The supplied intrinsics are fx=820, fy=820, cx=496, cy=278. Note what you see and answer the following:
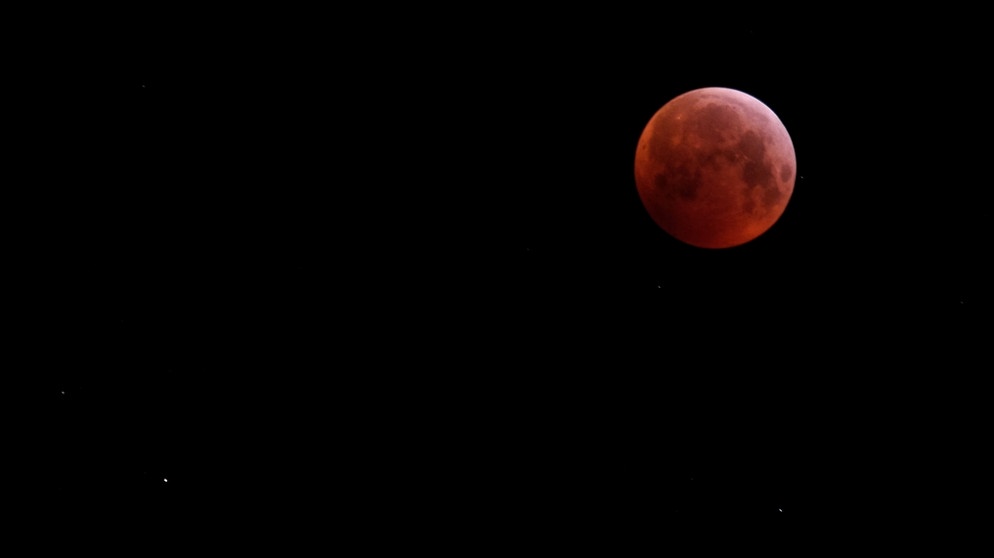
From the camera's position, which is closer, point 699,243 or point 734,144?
point 734,144

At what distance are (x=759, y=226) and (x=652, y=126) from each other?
1.01 metres

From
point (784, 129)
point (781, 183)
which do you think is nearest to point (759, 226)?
point (781, 183)

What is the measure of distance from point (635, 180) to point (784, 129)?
1.07m

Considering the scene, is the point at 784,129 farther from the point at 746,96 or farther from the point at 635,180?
the point at 635,180

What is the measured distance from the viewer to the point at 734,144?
17.6 feet

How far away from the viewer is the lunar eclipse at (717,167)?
17.6 ft

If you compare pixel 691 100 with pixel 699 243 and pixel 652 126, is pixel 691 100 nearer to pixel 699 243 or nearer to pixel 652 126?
pixel 652 126

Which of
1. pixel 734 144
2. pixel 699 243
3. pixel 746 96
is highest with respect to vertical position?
pixel 746 96

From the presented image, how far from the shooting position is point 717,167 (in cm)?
531

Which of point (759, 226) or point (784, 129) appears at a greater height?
point (784, 129)

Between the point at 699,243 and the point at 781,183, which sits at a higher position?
the point at 781,183

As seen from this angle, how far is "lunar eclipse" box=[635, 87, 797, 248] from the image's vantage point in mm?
5352

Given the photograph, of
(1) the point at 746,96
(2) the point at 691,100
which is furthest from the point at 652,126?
(1) the point at 746,96

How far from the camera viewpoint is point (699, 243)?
5723 mm
